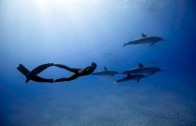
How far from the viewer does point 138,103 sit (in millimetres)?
14977

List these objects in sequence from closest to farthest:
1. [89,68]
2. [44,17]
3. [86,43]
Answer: [89,68] → [44,17] → [86,43]

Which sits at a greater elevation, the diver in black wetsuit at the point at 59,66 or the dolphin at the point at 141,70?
the dolphin at the point at 141,70

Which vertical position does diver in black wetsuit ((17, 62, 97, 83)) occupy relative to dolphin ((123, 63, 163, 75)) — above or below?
below

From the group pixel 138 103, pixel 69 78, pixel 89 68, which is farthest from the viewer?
pixel 138 103

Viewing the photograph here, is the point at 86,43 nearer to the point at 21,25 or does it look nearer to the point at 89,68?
the point at 21,25

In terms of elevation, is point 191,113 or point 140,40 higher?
point 140,40

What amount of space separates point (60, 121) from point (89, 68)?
421 inches

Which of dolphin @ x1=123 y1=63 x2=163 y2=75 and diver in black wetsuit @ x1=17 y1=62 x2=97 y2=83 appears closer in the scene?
diver in black wetsuit @ x1=17 y1=62 x2=97 y2=83

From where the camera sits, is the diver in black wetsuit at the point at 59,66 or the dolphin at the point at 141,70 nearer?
the diver in black wetsuit at the point at 59,66

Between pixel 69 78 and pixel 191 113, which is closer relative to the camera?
pixel 69 78

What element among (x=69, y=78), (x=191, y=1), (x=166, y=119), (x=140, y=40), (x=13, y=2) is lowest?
(x=166, y=119)

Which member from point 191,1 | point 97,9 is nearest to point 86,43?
point 97,9

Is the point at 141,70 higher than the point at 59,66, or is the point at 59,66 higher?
the point at 141,70

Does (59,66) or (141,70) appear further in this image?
(141,70)
